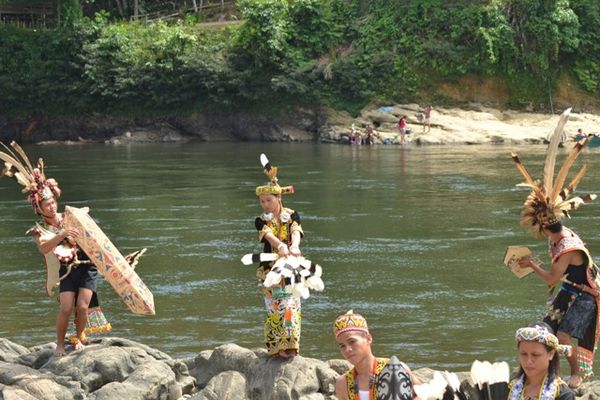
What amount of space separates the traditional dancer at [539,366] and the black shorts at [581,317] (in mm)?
2679

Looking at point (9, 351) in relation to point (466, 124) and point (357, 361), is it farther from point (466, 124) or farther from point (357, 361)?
point (466, 124)

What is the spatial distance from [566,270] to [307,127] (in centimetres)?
3814

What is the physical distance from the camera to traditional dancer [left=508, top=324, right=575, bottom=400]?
6.32 m

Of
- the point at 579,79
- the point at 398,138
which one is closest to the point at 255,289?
the point at 398,138

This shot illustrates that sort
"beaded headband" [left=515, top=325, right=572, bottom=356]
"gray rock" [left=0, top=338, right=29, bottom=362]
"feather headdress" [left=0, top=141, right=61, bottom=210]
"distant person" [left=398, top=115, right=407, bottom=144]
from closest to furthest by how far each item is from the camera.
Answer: "beaded headband" [left=515, top=325, right=572, bottom=356] < "feather headdress" [left=0, top=141, right=61, bottom=210] < "gray rock" [left=0, top=338, right=29, bottom=362] < "distant person" [left=398, top=115, right=407, bottom=144]

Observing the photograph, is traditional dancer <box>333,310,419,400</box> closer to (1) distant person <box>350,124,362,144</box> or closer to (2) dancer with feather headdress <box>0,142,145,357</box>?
(2) dancer with feather headdress <box>0,142,145,357</box>

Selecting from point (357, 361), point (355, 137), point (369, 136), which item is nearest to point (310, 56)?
point (355, 137)

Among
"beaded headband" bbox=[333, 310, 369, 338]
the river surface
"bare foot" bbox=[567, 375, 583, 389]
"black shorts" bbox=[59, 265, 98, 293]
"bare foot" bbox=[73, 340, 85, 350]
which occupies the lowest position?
the river surface

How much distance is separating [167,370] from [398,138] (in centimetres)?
3257

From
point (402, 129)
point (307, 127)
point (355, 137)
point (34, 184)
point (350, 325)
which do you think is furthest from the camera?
point (307, 127)

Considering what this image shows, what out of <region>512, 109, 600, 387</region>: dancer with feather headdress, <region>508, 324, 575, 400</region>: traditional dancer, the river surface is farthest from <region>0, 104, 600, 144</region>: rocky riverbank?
<region>508, 324, 575, 400</region>: traditional dancer

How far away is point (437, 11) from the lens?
157 feet

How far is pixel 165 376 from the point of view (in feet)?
32.0

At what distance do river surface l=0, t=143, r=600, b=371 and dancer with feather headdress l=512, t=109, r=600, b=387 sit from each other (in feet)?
7.74
